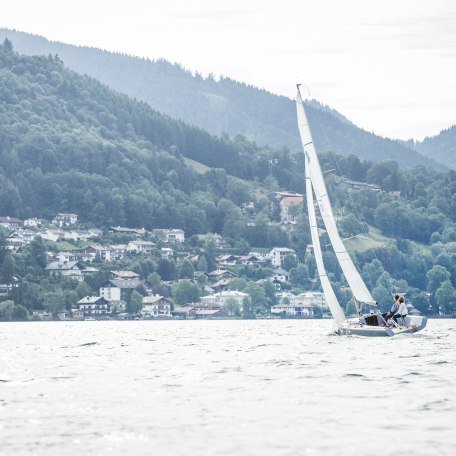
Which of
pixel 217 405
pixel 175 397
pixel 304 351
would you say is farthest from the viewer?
pixel 304 351

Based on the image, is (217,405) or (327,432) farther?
(217,405)

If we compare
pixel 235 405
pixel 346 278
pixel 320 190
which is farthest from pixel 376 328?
pixel 235 405

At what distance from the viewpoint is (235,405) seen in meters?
37.5

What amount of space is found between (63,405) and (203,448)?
9.61 metres

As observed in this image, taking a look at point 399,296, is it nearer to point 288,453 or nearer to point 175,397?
point 175,397

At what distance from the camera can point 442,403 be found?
3659 centimetres

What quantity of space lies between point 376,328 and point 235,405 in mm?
38162

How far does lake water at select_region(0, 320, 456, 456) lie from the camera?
99.6 feet

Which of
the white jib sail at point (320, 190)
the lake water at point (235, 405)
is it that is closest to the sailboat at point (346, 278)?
the white jib sail at point (320, 190)

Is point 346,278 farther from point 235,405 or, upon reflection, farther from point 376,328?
point 235,405

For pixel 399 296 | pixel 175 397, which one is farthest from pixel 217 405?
pixel 399 296

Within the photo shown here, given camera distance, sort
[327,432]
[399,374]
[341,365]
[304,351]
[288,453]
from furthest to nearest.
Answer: [304,351] < [341,365] < [399,374] < [327,432] < [288,453]

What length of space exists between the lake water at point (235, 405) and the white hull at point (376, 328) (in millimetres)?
13269

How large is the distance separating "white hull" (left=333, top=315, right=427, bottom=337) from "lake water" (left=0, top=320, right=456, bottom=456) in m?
13.3
